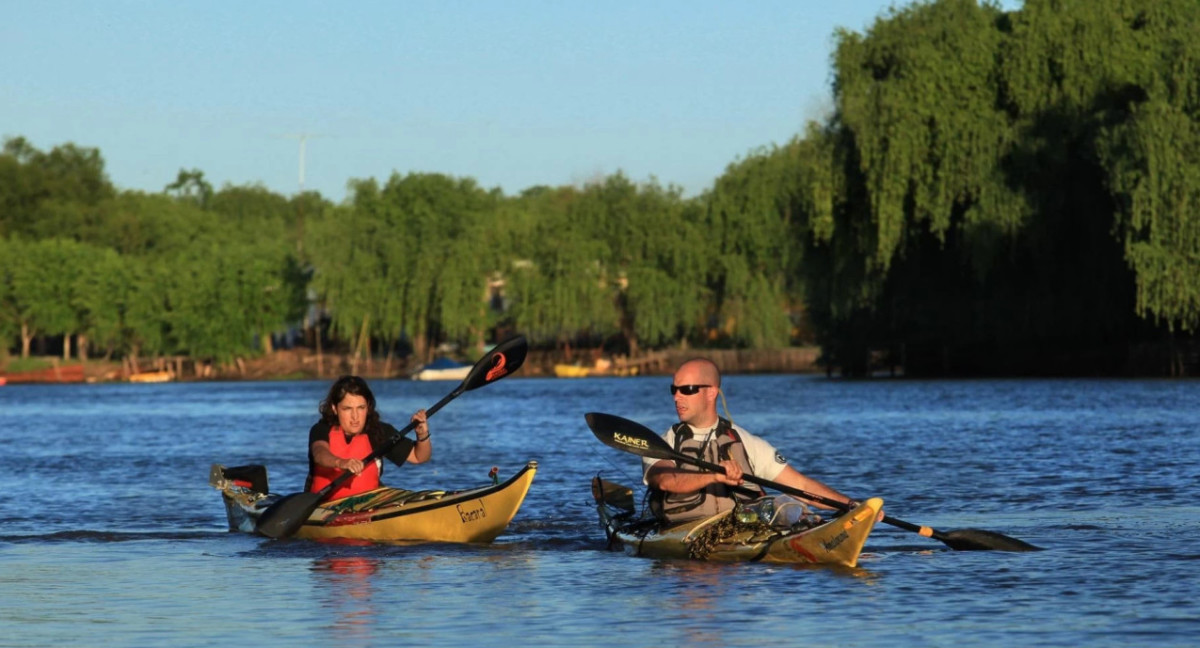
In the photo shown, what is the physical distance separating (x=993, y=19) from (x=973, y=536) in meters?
40.4

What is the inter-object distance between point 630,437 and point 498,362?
432 cm

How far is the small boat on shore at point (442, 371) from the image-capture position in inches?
3784

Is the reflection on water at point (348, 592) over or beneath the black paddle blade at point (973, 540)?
beneath

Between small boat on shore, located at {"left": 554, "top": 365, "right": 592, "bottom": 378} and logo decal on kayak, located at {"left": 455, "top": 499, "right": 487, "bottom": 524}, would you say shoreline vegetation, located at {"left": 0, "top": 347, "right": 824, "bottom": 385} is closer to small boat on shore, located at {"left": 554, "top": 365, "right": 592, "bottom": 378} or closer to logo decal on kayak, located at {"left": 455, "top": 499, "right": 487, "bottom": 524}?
small boat on shore, located at {"left": 554, "top": 365, "right": 592, "bottom": 378}

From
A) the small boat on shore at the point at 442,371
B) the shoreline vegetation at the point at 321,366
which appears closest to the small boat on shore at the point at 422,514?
the shoreline vegetation at the point at 321,366

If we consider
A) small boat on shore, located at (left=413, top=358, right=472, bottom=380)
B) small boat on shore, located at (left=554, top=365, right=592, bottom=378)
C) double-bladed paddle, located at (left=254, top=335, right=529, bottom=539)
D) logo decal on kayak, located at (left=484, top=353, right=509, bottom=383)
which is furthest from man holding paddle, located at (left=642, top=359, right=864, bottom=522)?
small boat on shore, located at (left=554, top=365, right=592, bottom=378)

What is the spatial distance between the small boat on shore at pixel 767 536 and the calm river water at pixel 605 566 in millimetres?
125

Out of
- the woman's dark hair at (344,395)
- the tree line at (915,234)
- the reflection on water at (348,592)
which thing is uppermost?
the tree line at (915,234)

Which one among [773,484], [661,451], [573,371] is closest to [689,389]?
[661,451]

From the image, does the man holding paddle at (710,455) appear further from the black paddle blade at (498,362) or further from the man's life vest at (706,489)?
the black paddle blade at (498,362)

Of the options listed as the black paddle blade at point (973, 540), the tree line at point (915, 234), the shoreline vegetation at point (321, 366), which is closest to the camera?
the black paddle blade at point (973, 540)

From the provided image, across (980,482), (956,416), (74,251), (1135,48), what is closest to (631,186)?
(74,251)

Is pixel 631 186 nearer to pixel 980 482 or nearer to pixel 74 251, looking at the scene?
pixel 74 251

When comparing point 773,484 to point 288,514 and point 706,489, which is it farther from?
point 288,514
